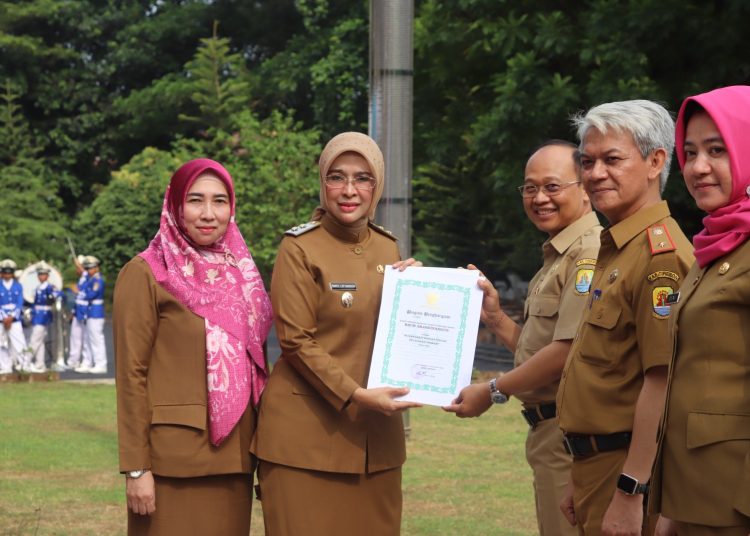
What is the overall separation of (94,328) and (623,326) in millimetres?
17275

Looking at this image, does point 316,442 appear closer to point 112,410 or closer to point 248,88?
Result: point 112,410

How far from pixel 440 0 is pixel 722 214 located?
18359 millimetres

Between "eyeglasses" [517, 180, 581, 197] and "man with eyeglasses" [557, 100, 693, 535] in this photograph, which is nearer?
"man with eyeglasses" [557, 100, 693, 535]

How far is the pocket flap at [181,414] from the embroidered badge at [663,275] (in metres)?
1.83

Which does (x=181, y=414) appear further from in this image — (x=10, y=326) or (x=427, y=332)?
(x=10, y=326)

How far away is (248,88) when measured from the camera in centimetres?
4250

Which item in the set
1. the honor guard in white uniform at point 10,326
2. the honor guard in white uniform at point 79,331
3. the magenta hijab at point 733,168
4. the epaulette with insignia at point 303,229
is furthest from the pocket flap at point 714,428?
the honor guard in white uniform at point 79,331

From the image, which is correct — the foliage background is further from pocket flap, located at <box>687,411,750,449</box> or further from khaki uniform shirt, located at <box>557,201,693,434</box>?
pocket flap, located at <box>687,411,750,449</box>

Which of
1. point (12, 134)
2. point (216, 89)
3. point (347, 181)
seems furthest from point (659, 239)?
point (12, 134)

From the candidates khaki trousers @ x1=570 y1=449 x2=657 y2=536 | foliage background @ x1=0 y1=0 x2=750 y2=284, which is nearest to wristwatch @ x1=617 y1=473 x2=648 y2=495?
khaki trousers @ x1=570 y1=449 x2=657 y2=536

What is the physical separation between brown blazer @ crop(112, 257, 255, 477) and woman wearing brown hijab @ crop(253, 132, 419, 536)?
0.76ft

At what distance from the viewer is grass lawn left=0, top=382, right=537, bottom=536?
8188mm

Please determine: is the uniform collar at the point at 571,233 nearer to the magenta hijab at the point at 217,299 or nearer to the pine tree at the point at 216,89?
the magenta hijab at the point at 217,299

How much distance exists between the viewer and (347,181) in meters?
4.76
